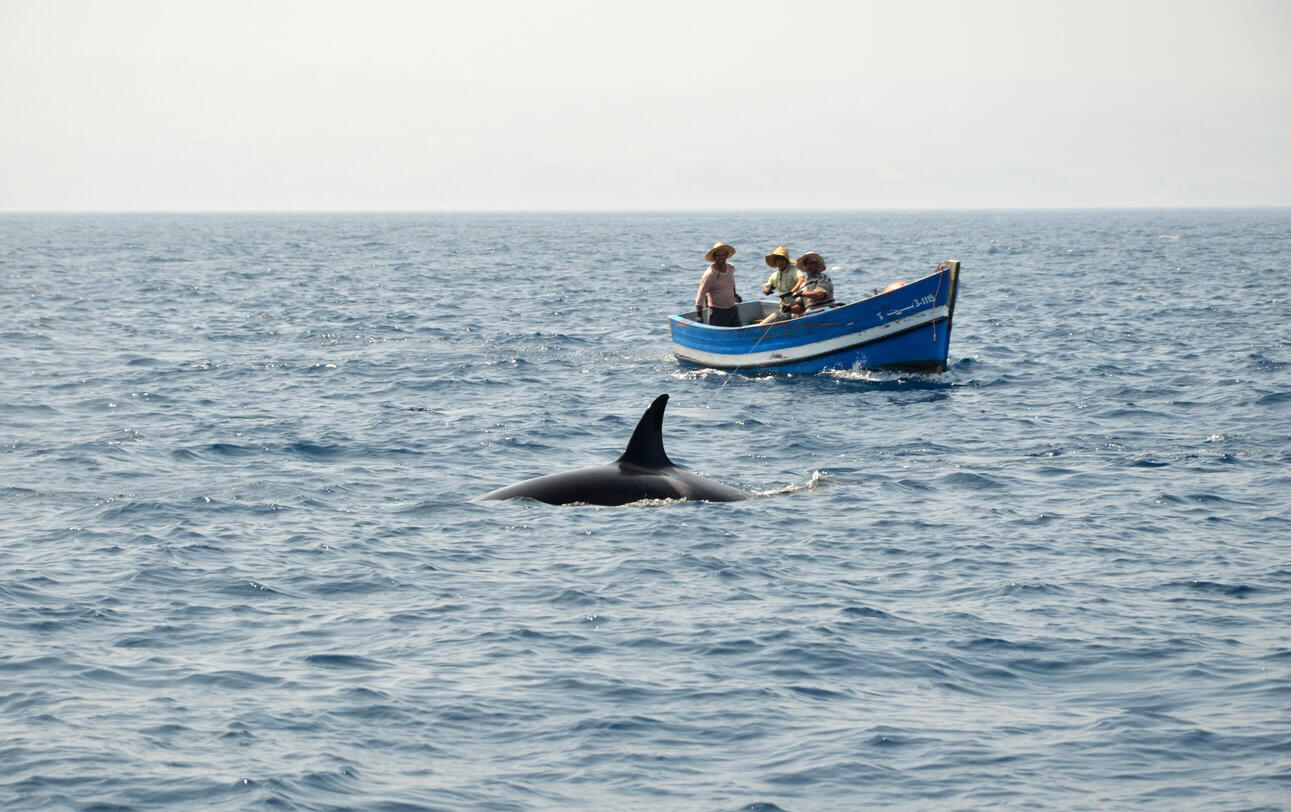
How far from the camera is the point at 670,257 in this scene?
326 ft

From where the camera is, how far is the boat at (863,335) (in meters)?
28.5

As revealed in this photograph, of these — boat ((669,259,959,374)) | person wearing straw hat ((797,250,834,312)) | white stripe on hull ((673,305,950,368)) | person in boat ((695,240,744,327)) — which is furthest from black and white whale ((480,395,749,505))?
person in boat ((695,240,744,327))

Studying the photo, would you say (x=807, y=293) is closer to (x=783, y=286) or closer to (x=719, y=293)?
(x=783, y=286)

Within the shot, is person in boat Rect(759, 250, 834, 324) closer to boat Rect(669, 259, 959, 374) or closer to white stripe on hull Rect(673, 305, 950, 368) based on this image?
boat Rect(669, 259, 959, 374)

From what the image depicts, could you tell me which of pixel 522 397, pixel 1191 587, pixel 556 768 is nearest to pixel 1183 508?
pixel 1191 587

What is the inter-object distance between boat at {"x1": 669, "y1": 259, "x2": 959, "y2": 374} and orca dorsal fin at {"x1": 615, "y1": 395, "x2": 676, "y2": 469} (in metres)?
12.4

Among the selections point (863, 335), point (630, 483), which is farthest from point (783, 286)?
point (630, 483)

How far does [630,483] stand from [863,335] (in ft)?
43.3

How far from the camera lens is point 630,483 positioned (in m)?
16.7

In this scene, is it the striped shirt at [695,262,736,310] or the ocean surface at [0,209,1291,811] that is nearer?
the ocean surface at [0,209,1291,811]

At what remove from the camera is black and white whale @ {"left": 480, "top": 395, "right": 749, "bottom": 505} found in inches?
651

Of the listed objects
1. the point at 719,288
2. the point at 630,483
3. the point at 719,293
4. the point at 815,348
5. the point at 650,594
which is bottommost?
the point at 650,594

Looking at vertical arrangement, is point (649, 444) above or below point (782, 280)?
below

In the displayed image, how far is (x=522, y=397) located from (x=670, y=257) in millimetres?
73204
